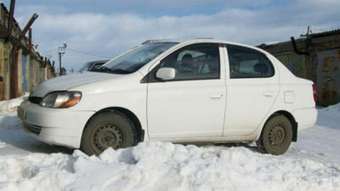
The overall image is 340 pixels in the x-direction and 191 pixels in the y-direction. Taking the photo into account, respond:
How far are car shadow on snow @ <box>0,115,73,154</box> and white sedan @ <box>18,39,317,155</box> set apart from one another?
0.45 meters

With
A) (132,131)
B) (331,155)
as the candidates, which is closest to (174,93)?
(132,131)

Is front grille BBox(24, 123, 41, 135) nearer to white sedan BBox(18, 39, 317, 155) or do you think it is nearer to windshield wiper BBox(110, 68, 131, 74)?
white sedan BBox(18, 39, 317, 155)

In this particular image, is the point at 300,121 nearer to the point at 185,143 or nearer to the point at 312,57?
the point at 185,143

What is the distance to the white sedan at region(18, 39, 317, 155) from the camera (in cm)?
652

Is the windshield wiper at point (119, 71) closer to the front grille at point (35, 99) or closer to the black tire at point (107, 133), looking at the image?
the black tire at point (107, 133)

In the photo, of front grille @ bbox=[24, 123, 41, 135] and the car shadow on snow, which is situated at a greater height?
front grille @ bbox=[24, 123, 41, 135]

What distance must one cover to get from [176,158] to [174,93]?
1.34 meters

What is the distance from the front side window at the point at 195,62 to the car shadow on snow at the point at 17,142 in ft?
5.56

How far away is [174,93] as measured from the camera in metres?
6.94

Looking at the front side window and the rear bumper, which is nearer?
the front side window

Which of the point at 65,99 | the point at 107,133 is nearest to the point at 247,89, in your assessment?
the point at 107,133

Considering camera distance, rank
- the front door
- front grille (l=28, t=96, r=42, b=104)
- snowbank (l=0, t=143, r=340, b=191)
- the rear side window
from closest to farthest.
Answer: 1. snowbank (l=0, t=143, r=340, b=191)
2. front grille (l=28, t=96, r=42, b=104)
3. the front door
4. the rear side window

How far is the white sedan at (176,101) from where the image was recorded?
6.52 m

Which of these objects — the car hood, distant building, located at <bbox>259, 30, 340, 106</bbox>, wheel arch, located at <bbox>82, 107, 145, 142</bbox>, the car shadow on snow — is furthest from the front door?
distant building, located at <bbox>259, 30, 340, 106</bbox>
